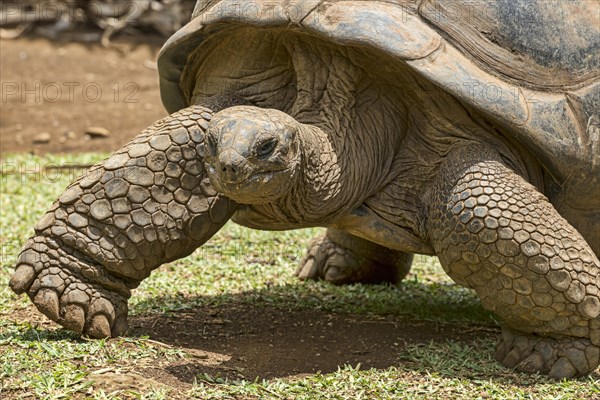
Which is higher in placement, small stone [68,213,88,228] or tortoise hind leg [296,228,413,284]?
small stone [68,213,88,228]

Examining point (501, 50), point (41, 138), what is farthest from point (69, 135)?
point (501, 50)

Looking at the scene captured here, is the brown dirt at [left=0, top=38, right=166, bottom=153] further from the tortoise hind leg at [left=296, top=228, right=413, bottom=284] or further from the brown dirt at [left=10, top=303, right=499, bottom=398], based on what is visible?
the brown dirt at [left=10, top=303, right=499, bottom=398]

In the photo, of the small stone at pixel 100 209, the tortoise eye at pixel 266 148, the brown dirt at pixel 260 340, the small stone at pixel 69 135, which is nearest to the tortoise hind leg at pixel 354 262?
the brown dirt at pixel 260 340

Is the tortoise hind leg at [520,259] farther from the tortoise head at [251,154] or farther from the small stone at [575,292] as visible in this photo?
the tortoise head at [251,154]

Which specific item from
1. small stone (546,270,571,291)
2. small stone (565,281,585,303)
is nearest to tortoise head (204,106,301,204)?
small stone (546,270,571,291)

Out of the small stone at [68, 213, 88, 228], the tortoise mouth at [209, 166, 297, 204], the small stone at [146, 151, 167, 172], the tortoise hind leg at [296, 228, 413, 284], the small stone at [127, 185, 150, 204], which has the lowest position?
the tortoise hind leg at [296, 228, 413, 284]

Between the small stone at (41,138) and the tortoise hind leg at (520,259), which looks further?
the small stone at (41,138)

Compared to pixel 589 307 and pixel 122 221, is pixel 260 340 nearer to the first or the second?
pixel 122 221

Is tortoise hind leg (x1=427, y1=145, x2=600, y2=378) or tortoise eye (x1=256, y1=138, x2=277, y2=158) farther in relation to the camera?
tortoise hind leg (x1=427, y1=145, x2=600, y2=378)

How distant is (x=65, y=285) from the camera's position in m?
4.40

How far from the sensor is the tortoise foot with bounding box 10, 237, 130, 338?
437cm

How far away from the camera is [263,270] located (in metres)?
6.38

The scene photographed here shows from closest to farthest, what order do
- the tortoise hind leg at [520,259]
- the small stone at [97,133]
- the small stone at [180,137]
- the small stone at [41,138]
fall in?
the tortoise hind leg at [520,259], the small stone at [180,137], the small stone at [41,138], the small stone at [97,133]

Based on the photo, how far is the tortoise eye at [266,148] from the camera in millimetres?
3801
